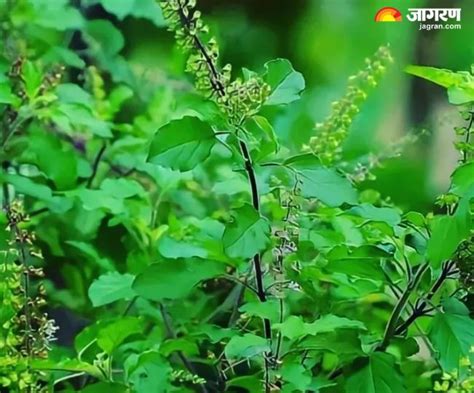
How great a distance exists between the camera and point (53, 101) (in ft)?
2.56

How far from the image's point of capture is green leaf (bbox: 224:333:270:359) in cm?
51

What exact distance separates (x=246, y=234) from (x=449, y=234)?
13cm

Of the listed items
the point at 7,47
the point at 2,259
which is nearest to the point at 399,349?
the point at 2,259

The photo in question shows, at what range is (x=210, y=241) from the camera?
1.99ft

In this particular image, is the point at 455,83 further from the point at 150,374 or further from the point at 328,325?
the point at 150,374

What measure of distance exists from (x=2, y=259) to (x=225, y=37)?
1.55 feet

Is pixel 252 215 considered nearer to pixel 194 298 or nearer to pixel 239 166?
pixel 239 166

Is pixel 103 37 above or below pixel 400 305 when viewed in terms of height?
above

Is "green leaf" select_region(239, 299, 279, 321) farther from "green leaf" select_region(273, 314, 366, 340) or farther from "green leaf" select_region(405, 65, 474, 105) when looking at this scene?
"green leaf" select_region(405, 65, 474, 105)

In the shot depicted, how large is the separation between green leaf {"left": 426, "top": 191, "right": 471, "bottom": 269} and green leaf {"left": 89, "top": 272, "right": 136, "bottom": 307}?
9.5 inches

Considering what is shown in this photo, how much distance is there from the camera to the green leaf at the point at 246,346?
1.66 feet

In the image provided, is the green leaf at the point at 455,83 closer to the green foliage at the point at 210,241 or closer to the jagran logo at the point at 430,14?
the green foliage at the point at 210,241

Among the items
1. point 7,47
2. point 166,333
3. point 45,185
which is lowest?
point 166,333

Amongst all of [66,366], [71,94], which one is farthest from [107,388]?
[71,94]
